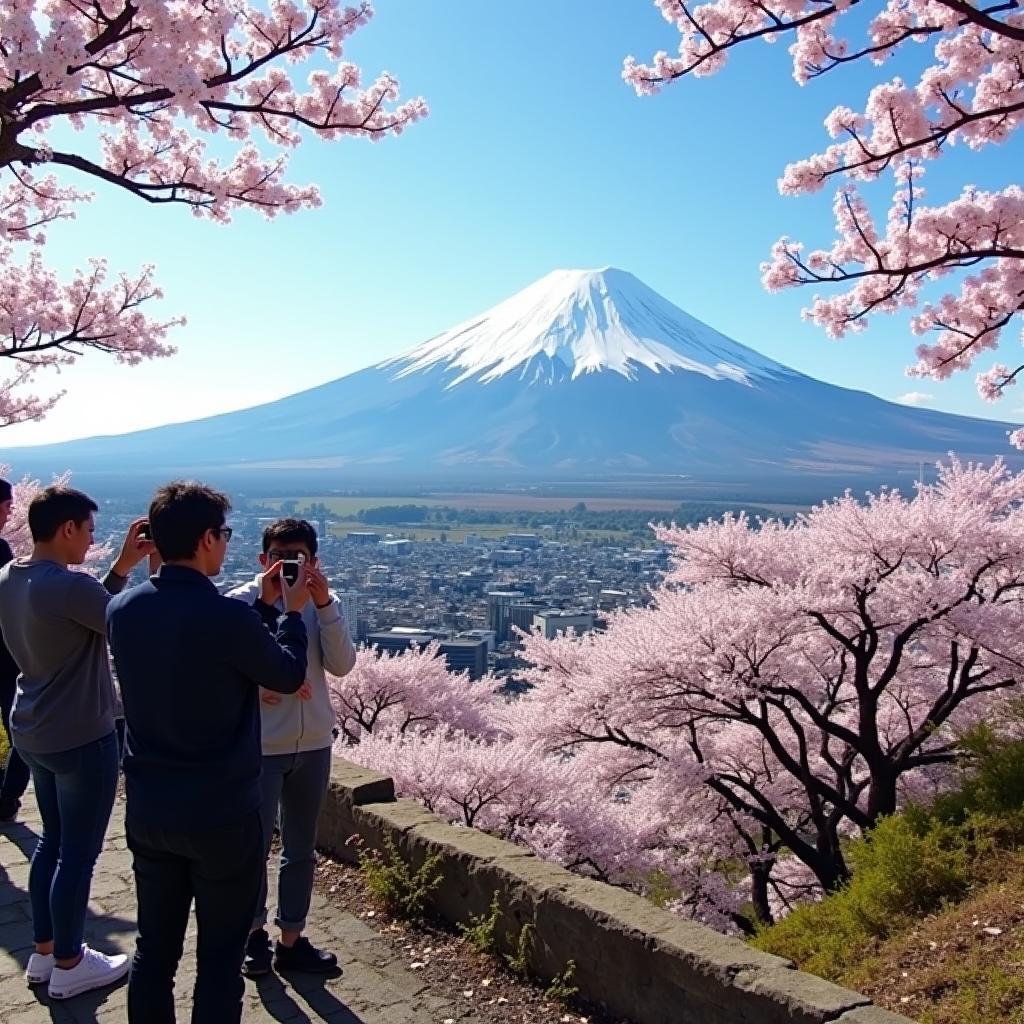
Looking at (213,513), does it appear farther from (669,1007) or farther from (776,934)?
(776,934)

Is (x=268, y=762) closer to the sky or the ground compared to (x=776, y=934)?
closer to the sky

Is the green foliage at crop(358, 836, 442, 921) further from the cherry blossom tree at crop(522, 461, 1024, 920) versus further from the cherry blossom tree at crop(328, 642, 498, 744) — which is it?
the cherry blossom tree at crop(328, 642, 498, 744)

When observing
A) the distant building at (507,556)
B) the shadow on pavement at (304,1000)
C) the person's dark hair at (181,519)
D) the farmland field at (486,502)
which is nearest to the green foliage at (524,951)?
the shadow on pavement at (304,1000)

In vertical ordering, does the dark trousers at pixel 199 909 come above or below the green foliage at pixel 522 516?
above

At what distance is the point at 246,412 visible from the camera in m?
146

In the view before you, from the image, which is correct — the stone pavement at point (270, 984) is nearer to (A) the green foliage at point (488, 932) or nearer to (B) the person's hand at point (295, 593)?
(A) the green foliage at point (488, 932)

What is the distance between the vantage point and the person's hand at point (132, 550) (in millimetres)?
2875

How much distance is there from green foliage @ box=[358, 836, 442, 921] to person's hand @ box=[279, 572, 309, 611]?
4.89ft

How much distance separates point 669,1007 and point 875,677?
34.3 ft

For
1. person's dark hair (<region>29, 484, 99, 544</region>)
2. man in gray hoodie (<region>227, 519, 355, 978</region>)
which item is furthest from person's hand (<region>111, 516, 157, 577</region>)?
man in gray hoodie (<region>227, 519, 355, 978</region>)

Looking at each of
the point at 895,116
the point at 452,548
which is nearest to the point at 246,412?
the point at 452,548

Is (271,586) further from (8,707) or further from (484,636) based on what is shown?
(484,636)

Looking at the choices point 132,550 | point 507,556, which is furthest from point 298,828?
point 507,556

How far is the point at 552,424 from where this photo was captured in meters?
129
